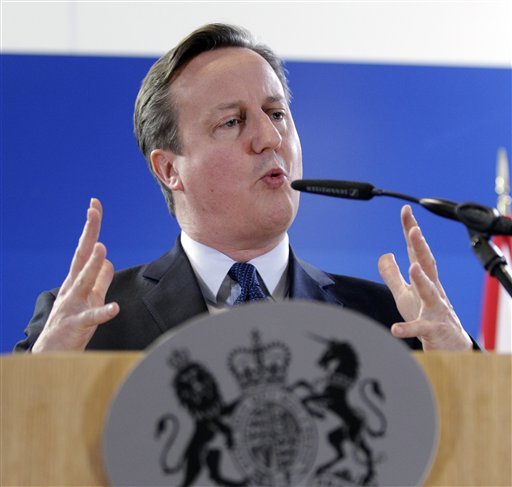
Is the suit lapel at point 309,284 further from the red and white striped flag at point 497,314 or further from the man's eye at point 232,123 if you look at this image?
the red and white striped flag at point 497,314

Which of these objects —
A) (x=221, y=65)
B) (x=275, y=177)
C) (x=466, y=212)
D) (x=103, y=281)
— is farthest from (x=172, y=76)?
(x=466, y=212)

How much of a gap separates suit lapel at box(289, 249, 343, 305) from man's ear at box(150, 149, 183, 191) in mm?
297

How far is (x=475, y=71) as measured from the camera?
9.29 ft

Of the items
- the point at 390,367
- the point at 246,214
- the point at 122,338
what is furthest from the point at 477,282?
the point at 390,367

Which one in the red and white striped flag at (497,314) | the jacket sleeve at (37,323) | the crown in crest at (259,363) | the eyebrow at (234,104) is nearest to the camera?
the crown in crest at (259,363)

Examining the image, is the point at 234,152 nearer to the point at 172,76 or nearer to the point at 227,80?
the point at 227,80

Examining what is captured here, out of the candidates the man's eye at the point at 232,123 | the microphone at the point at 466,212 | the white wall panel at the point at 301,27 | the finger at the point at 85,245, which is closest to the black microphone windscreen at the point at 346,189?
the microphone at the point at 466,212

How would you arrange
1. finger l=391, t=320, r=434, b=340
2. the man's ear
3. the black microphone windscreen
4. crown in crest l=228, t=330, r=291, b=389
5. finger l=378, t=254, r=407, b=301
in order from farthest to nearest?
the man's ear → finger l=378, t=254, r=407, b=301 → finger l=391, t=320, r=434, b=340 → the black microphone windscreen → crown in crest l=228, t=330, r=291, b=389

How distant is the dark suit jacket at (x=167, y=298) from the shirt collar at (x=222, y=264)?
19mm

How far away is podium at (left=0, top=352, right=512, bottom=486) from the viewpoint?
73 centimetres

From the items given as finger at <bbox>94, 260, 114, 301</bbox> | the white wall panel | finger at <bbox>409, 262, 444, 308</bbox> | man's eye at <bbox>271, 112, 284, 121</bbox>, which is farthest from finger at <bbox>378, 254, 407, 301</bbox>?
the white wall panel

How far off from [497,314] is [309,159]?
70cm

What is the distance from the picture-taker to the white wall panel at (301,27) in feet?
9.02

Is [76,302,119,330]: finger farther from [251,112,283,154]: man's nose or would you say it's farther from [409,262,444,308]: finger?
[251,112,283,154]: man's nose
